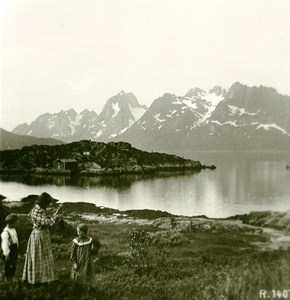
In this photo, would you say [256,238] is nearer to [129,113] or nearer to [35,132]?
[129,113]

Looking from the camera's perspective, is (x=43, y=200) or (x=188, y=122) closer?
(x=43, y=200)

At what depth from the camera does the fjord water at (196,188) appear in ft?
37.4

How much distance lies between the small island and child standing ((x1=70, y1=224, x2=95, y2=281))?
551 cm

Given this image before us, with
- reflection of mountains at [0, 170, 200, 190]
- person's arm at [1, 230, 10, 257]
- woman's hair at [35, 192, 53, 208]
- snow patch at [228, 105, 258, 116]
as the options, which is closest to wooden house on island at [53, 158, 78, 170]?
reflection of mountains at [0, 170, 200, 190]

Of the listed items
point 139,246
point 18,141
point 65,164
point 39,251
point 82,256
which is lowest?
point 139,246

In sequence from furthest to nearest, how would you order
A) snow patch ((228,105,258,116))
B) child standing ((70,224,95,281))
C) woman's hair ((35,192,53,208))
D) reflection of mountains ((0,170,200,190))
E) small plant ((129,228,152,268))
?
1. reflection of mountains ((0,170,200,190))
2. snow patch ((228,105,258,116))
3. small plant ((129,228,152,268))
4. child standing ((70,224,95,281))
5. woman's hair ((35,192,53,208))

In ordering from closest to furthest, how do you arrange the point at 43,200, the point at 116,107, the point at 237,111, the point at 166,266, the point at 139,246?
Result: 1. the point at 43,200
2. the point at 166,266
3. the point at 139,246
4. the point at 237,111
5. the point at 116,107

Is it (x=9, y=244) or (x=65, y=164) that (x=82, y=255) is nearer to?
(x=9, y=244)

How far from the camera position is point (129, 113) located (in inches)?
530

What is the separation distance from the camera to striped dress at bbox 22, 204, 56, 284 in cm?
791

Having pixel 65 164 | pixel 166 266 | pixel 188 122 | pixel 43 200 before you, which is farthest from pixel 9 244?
pixel 188 122

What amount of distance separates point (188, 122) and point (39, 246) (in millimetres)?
7686

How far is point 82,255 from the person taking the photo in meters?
8.35

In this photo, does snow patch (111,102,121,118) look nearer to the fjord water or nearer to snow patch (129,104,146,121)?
snow patch (129,104,146,121)
